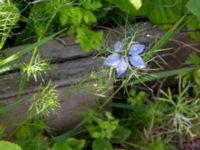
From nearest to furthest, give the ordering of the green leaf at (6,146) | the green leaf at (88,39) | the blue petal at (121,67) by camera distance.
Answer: the green leaf at (6,146) → the blue petal at (121,67) → the green leaf at (88,39)

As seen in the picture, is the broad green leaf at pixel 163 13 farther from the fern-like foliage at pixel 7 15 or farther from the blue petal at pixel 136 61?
the fern-like foliage at pixel 7 15

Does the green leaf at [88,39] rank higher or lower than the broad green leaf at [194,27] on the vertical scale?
higher

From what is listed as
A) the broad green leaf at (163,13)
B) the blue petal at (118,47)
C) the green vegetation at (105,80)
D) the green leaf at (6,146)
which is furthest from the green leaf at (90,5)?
the green leaf at (6,146)

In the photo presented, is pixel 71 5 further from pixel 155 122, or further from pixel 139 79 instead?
pixel 155 122

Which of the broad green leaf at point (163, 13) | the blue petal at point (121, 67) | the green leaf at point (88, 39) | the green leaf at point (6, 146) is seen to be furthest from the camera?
the broad green leaf at point (163, 13)

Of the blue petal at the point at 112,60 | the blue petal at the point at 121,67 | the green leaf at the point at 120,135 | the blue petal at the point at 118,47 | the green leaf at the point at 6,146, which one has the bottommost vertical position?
the green leaf at the point at 120,135

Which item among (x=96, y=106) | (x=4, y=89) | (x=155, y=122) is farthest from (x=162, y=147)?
A: (x=4, y=89)

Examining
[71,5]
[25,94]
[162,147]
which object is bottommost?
[162,147]
